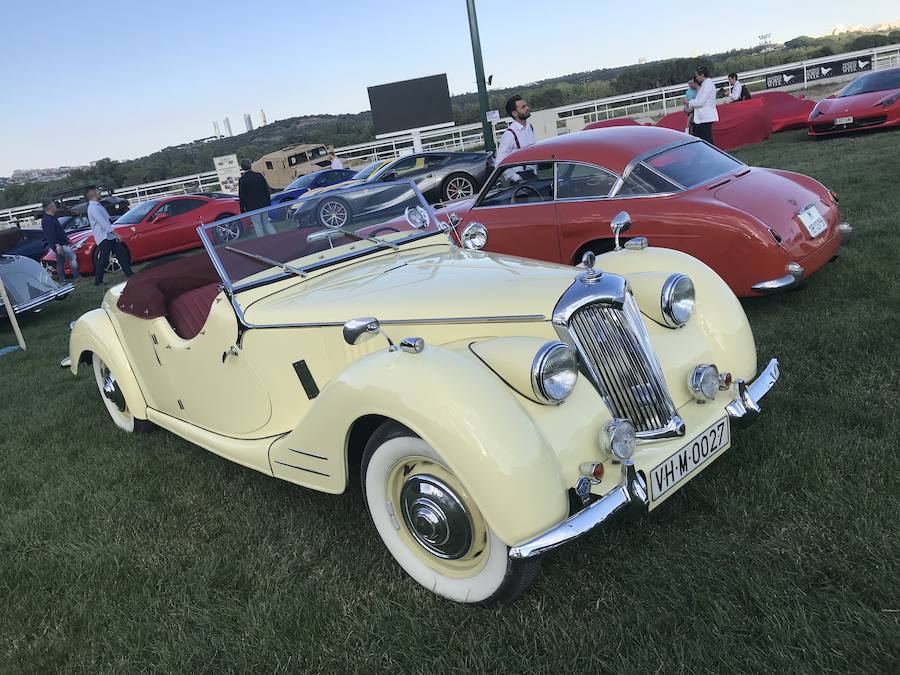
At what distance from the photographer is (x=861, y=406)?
3.19 m

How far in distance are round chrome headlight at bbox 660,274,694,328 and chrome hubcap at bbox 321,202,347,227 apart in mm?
1801

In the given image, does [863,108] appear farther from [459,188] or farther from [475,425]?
[475,425]

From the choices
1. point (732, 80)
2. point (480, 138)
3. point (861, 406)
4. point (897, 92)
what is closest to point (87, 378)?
point (861, 406)

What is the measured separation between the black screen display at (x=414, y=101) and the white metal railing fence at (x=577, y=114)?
2682 mm

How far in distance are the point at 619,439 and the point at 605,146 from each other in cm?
384

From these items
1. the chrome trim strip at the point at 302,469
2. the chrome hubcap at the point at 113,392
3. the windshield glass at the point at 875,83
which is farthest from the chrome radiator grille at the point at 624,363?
the windshield glass at the point at 875,83

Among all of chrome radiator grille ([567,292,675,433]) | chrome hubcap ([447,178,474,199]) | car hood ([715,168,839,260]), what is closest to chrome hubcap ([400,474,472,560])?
chrome radiator grille ([567,292,675,433])

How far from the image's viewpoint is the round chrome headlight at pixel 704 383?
2664 millimetres

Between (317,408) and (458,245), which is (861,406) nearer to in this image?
(458,245)

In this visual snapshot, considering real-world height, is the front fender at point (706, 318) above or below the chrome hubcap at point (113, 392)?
above

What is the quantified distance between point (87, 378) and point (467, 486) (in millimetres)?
5473

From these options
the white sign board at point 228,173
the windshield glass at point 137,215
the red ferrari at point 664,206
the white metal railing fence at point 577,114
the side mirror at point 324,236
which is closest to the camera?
the side mirror at point 324,236

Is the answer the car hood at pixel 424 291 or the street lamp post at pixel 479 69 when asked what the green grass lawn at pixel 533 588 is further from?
the street lamp post at pixel 479 69

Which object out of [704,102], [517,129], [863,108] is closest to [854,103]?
[863,108]
